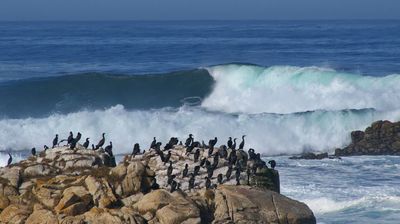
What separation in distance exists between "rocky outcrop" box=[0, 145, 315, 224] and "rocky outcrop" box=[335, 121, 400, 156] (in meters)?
17.7

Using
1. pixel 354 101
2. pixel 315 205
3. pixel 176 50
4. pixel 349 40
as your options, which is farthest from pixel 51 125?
pixel 349 40

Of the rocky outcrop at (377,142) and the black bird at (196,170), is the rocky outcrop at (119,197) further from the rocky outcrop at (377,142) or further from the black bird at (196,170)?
the rocky outcrop at (377,142)

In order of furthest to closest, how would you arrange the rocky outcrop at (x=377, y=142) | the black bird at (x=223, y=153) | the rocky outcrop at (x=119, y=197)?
the rocky outcrop at (x=377, y=142)
the black bird at (x=223, y=153)
the rocky outcrop at (x=119, y=197)

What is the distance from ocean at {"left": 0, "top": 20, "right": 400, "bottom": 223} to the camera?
38281 mm

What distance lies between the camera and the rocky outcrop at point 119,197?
24422 mm

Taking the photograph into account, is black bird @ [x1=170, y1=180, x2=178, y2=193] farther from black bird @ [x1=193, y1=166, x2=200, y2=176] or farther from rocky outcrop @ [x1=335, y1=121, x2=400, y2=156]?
rocky outcrop @ [x1=335, y1=121, x2=400, y2=156]

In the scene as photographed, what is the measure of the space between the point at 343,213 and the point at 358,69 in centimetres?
4311

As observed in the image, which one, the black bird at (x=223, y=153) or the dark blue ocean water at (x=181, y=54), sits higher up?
the dark blue ocean water at (x=181, y=54)

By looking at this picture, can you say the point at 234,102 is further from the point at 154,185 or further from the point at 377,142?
the point at 154,185

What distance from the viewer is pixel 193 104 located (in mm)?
63969

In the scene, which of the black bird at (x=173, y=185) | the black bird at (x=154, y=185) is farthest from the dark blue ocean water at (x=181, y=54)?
the black bird at (x=173, y=185)

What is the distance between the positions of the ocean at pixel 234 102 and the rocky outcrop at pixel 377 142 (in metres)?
1.15

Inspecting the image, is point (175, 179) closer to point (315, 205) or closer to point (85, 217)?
point (85, 217)

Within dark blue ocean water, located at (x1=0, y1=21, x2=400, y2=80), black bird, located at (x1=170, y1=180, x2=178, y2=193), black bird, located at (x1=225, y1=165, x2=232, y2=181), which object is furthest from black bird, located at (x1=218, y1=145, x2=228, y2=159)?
dark blue ocean water, located at (x1=0, y1=21, x2=400, y2=80)
